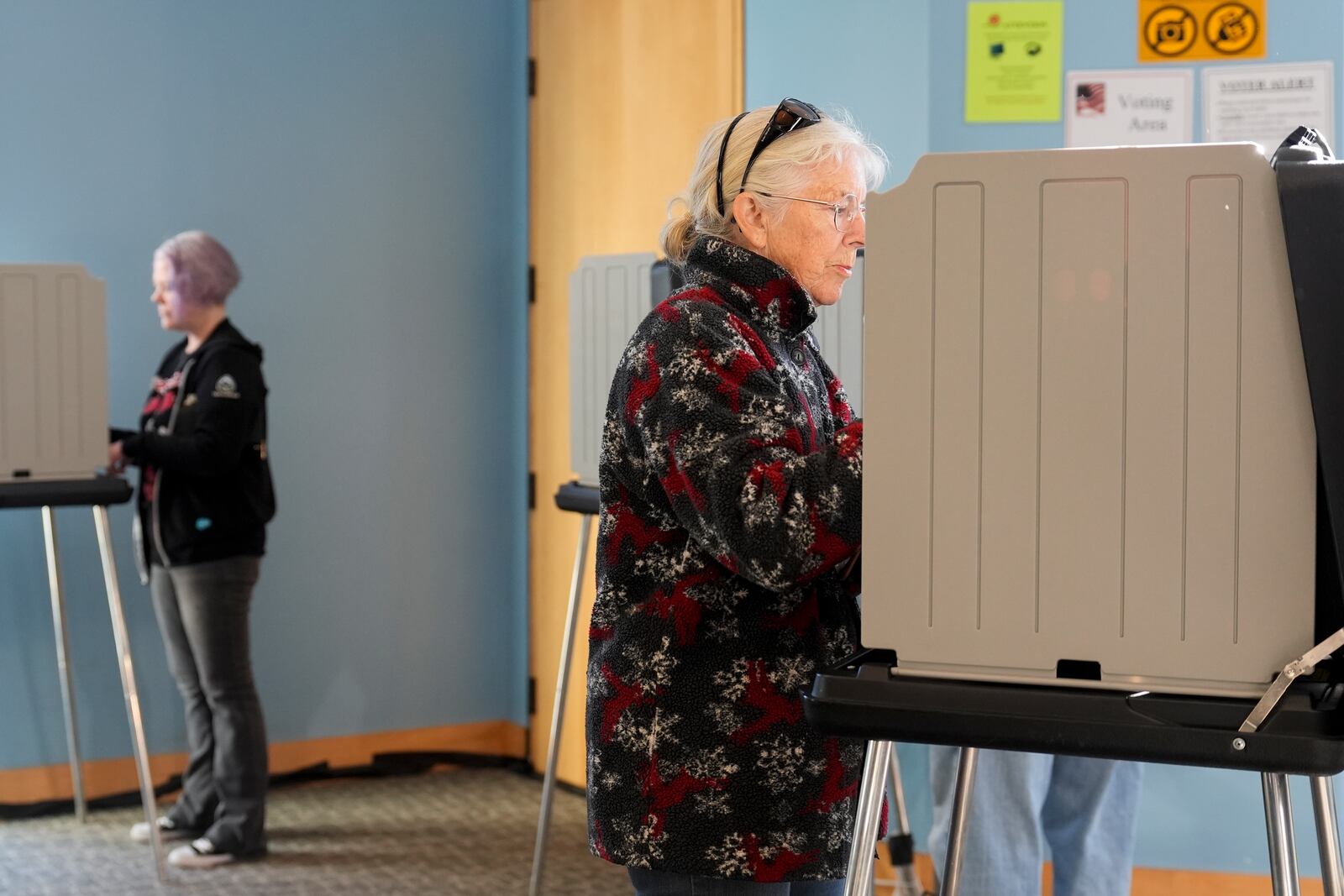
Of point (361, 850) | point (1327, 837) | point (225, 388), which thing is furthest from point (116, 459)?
point (1327, 837)

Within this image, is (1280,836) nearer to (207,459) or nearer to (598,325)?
(598,325)

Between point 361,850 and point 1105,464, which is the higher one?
point 1105,464

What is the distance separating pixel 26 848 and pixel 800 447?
2940 millimetres

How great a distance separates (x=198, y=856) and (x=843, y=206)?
8.51 ft

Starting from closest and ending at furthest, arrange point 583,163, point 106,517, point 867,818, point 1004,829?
point 867,818 < point 1004,829 < point 106,517 < point 583,163

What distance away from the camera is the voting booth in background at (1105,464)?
42.6 inches

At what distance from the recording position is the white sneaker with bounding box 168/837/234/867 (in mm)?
3447

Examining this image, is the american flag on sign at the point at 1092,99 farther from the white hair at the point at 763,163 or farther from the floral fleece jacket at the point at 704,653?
the floral fleece jacket at the point at 704,653

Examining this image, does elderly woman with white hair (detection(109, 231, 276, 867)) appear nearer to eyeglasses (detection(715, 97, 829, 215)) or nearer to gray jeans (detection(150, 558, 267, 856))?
gray jeans (detection(150, 558, 267, 856))

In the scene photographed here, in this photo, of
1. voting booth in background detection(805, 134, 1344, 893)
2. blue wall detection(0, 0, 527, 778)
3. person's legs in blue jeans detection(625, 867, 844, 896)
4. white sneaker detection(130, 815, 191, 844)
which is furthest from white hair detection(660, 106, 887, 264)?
blue wall detection(0, 0, 527, 778)

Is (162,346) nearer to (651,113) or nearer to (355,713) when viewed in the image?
(355,713)

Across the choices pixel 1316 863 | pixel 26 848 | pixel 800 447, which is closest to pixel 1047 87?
pixel 1316 863

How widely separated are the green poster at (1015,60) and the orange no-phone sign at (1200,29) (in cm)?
17

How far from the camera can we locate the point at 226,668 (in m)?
3.53
